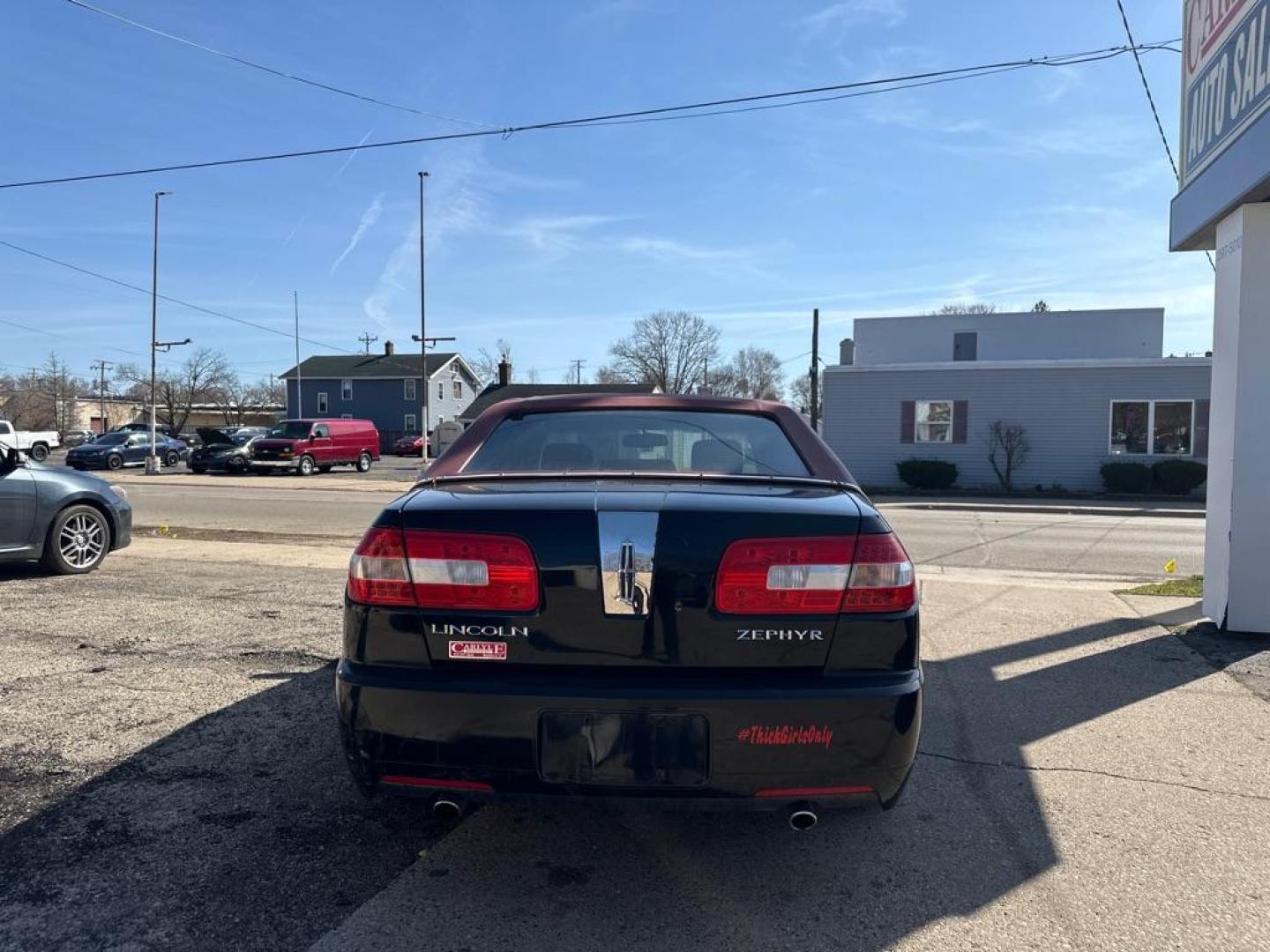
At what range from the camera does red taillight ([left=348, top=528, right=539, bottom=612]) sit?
2.67m

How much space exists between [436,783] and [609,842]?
86 cm

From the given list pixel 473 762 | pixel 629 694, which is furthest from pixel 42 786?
pixel 629 694

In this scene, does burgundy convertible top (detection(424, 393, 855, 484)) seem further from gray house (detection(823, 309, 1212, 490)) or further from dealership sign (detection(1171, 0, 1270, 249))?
gray house (detection(823, 309, 1212, 490))

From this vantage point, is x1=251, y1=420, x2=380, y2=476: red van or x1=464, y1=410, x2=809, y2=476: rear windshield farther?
x1=251, y1=420, x2=380, y2=476: red van

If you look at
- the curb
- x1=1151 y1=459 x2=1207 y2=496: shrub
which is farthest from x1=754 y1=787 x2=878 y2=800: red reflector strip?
x1=1151 y1=459 x2=1207 y2=496: shrub

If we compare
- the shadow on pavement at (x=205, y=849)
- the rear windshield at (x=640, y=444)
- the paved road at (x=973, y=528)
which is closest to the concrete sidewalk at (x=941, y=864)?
the shadow on pavement at (x=205, y=849)

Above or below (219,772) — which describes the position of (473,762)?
above

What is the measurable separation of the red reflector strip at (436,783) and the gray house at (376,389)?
203 ft

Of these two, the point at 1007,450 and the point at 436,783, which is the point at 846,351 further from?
the point at 436,783

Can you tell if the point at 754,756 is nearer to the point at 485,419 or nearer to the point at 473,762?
the point at 473,762

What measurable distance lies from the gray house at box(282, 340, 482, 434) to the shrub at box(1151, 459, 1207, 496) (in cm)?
4836

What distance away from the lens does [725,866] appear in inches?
122

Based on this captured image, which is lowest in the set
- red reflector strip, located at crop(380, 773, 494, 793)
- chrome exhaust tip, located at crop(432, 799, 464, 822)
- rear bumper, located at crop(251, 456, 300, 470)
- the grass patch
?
the grass patch

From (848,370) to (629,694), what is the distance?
2345cm
